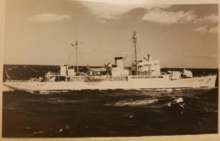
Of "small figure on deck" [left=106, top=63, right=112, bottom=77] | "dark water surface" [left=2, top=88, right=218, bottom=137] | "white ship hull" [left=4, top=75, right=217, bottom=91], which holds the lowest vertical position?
"dark water surface" [left=2, top=88, right=218, bottom=137]

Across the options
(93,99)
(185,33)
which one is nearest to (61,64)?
(93,99)

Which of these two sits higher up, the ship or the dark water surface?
the ship

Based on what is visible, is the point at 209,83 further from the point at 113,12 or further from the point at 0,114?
the point at 0,114

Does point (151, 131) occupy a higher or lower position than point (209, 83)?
lower

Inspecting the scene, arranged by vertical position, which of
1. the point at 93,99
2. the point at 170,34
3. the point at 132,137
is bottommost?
the point at 132,137

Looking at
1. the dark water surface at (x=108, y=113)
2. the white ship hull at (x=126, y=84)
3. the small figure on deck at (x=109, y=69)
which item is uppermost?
the small figure on deck at (x=109, y=69)

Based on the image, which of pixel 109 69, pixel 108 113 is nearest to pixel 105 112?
pixel 108 113

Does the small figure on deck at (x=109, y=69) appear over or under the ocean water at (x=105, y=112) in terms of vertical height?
over
